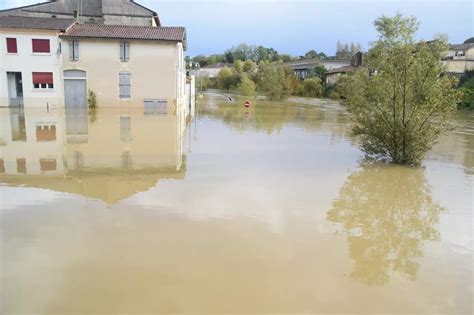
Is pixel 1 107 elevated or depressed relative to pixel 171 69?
depressed

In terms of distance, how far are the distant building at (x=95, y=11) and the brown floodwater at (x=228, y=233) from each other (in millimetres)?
28895

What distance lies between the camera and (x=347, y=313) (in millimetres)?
4281

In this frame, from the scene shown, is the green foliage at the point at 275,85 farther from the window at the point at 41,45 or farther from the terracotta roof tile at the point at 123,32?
the window at the point at 41,45

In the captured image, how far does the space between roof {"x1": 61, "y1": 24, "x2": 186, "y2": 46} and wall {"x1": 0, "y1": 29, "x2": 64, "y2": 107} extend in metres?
1.55

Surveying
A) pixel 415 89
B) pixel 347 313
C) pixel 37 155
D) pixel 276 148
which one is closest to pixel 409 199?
pixel 415 89

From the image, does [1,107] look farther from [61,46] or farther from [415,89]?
[415,89]

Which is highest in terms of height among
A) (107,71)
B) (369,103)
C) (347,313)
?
(107,71)

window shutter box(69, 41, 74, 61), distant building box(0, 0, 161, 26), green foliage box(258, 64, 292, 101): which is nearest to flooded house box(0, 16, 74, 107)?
window shutter box(69, 41, 74, 61)

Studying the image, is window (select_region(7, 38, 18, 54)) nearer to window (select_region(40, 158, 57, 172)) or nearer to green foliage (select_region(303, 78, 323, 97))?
window (select_region(40, 158, 57, 172))

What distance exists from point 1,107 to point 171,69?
1128cm

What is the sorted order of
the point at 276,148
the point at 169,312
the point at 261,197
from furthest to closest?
the point at 276,148, the point at 261,197, the point at 169,312

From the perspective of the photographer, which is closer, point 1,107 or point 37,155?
point 37,155

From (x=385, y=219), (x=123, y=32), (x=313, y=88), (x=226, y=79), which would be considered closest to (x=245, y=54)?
(x=226, y=79)

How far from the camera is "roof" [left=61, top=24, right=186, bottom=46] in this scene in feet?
84.2
